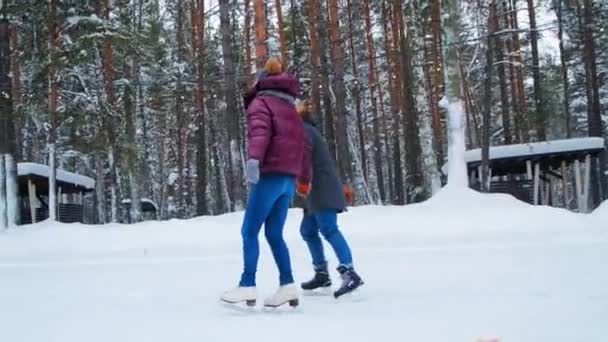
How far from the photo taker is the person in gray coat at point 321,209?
5051 millimetres

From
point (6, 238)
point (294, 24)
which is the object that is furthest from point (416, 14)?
point (6, 238)

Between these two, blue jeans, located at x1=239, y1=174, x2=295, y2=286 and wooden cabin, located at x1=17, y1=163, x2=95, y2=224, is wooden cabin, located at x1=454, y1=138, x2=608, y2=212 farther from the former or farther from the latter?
blue jeans, located at x1=239, y1=174, x2=295, y2=286

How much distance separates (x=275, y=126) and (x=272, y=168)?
0.30 m

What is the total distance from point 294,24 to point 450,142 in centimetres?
1464

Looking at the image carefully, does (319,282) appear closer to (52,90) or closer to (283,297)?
(283,297)

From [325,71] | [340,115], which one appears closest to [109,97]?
[325,71]

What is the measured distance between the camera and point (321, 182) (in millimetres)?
5184

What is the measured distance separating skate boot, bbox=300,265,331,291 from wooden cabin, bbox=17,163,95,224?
16198 millimetres

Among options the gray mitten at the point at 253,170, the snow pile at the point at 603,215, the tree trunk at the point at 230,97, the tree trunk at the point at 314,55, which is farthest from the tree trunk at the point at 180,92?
the gray mitten at the point at 253,170

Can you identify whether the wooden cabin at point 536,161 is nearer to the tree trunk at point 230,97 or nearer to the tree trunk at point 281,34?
the tree trunk at point 230,97

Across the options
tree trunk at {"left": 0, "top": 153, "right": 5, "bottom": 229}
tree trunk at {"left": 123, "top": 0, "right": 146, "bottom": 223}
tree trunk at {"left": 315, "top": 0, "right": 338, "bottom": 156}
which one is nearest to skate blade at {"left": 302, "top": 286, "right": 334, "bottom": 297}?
tree trunk at {"left": 0, "top": 153, "right": 5, "bottom": 229}

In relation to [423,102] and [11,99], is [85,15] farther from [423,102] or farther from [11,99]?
[423,102]

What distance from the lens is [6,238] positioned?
1216cm

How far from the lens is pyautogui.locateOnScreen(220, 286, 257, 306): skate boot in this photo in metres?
4.35
